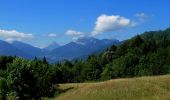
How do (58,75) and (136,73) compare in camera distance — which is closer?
(58,75)

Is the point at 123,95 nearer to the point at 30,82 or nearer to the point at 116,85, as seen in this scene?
the point at 116,85

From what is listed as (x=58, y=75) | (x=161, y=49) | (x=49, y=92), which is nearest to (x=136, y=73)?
(x=161, y=49)

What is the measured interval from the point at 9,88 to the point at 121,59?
5522 inches

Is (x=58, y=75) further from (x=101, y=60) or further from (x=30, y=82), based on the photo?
(x=30, y=82)

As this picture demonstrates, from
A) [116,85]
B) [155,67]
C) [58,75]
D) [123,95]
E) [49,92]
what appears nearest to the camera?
[123,95]

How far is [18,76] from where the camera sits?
45.6 meters

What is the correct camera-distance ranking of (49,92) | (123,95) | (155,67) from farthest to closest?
(155,67) < (49,92) < (123,95)

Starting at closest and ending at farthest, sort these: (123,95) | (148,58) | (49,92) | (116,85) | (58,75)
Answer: (123,95) < (116,85) < (49,92) < (58,75) < (148,58)

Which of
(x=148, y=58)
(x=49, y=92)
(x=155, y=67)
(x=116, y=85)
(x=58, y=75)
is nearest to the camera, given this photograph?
(x=116, y=85)

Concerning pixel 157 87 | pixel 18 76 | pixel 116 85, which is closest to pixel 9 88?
pixel 18 76

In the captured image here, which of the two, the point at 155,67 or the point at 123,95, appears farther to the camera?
the point at 155,67

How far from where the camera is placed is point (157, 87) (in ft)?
133

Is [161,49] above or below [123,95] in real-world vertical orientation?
above

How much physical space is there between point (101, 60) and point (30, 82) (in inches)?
5834
